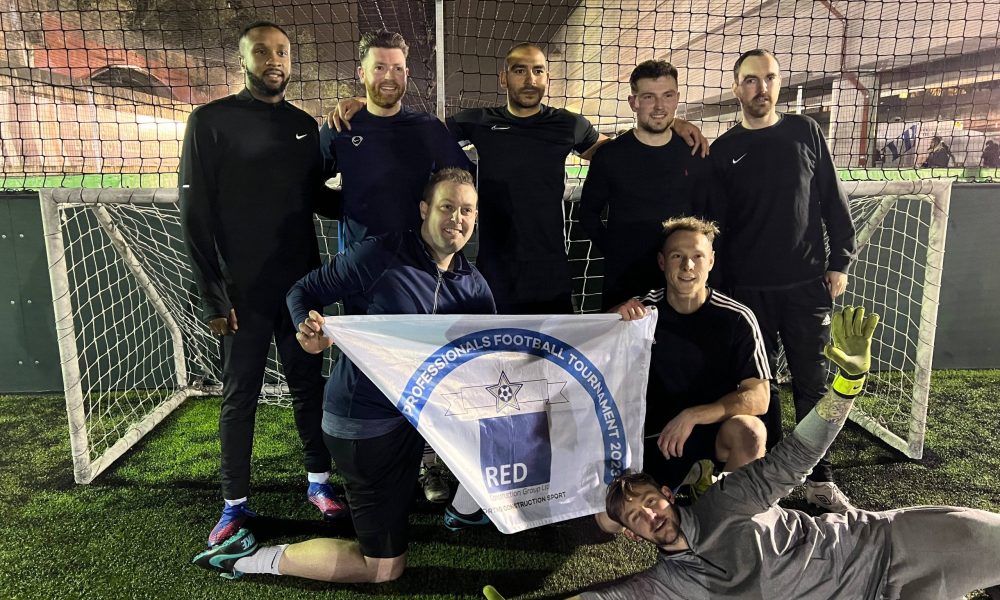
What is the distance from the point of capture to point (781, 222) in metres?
2.26

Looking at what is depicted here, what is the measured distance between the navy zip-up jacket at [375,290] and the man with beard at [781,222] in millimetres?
1200

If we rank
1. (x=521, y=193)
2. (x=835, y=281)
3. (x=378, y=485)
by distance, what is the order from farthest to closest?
(x=835, y=281) < (x=521, y=193) < (x=378, y=485)

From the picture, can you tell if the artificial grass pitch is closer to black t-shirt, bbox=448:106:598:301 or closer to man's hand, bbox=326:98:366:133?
black t-shirt, bbox=448:106:598:301

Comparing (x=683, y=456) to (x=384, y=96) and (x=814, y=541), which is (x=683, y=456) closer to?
(x=814, y=541)

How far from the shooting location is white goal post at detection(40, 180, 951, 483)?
9.21ft

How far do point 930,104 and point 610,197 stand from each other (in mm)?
10562

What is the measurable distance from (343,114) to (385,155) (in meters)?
0.22

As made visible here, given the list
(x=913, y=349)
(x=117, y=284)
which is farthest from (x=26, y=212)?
(x=913, y=349)

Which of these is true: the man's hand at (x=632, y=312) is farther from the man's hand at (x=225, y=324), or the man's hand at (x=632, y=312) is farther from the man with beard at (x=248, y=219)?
the man's hand at (x=225, y=324)

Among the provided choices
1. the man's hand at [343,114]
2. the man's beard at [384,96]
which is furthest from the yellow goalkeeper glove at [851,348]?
the man's hand at [343,114]

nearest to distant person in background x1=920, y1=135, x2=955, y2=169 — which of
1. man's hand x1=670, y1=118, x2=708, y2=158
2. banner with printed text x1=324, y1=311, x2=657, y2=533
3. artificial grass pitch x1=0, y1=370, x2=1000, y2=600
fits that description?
artificial grass pitch x1=0, y1=370, x2=1000, y2=600

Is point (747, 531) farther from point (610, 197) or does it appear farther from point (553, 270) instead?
point (610, 197)

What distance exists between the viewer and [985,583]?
4.92ft

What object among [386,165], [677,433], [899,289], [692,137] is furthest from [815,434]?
[899,289]
